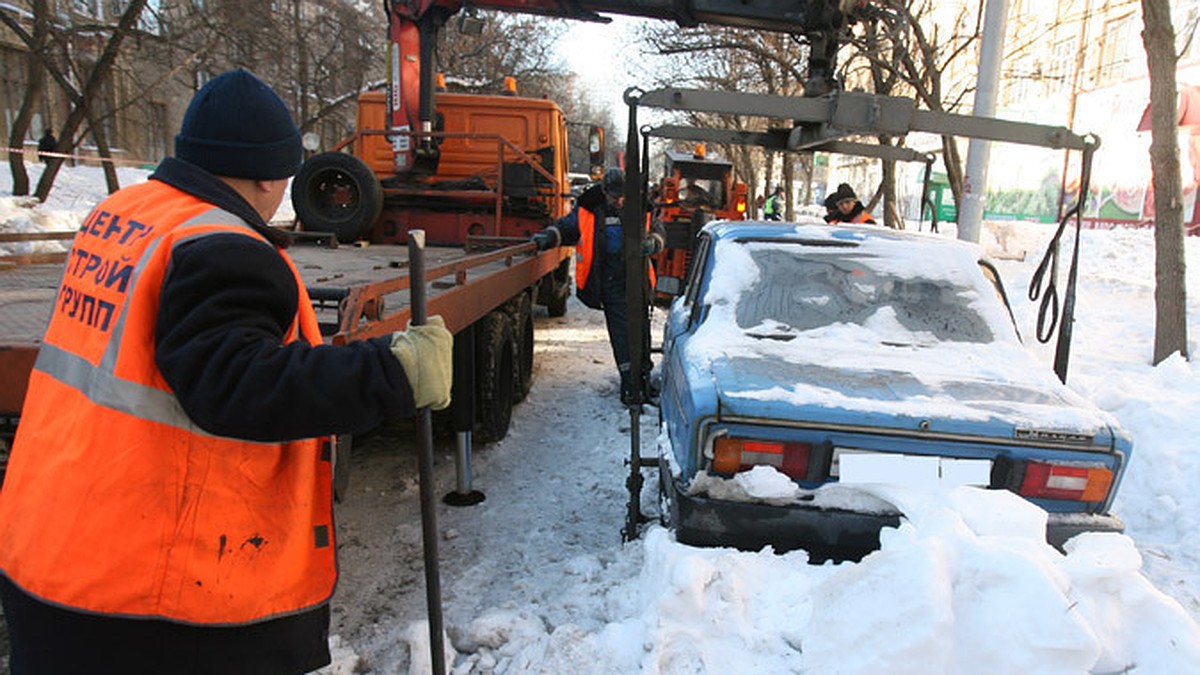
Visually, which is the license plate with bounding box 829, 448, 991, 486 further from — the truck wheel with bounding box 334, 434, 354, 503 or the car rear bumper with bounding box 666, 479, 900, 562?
the truck wheel with bounding box 334, 434, 354, 503

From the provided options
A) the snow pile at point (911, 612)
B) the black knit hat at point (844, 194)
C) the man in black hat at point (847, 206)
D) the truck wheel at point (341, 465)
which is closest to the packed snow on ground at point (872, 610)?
the snow pile at point (911, 612)

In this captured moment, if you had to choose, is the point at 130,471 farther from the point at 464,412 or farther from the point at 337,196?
the point at 337,196

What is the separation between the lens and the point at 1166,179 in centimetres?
696

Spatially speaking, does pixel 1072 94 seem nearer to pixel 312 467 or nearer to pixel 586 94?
pixel 312 467

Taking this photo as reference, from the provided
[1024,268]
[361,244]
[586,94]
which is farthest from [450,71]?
[586,94]

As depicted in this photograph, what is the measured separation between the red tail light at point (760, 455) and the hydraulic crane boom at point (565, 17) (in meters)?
3.41

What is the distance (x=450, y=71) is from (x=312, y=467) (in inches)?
1021

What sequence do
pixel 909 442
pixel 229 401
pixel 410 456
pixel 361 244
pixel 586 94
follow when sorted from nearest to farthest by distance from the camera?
pixel 229 401, pixel 909 442, pixel 410 456, pixel 361 244, pixel 586 94

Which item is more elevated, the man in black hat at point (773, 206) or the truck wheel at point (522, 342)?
the man in black hat at point (773, 206)

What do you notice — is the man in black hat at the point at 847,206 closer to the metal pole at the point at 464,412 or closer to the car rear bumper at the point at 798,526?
the metal pole at the point at 464,412

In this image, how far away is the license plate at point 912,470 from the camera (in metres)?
2.76

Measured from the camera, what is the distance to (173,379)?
4.22 ft

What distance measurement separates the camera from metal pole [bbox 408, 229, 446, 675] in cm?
173

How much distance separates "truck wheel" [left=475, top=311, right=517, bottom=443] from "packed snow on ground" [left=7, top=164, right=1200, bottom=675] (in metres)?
1.59
